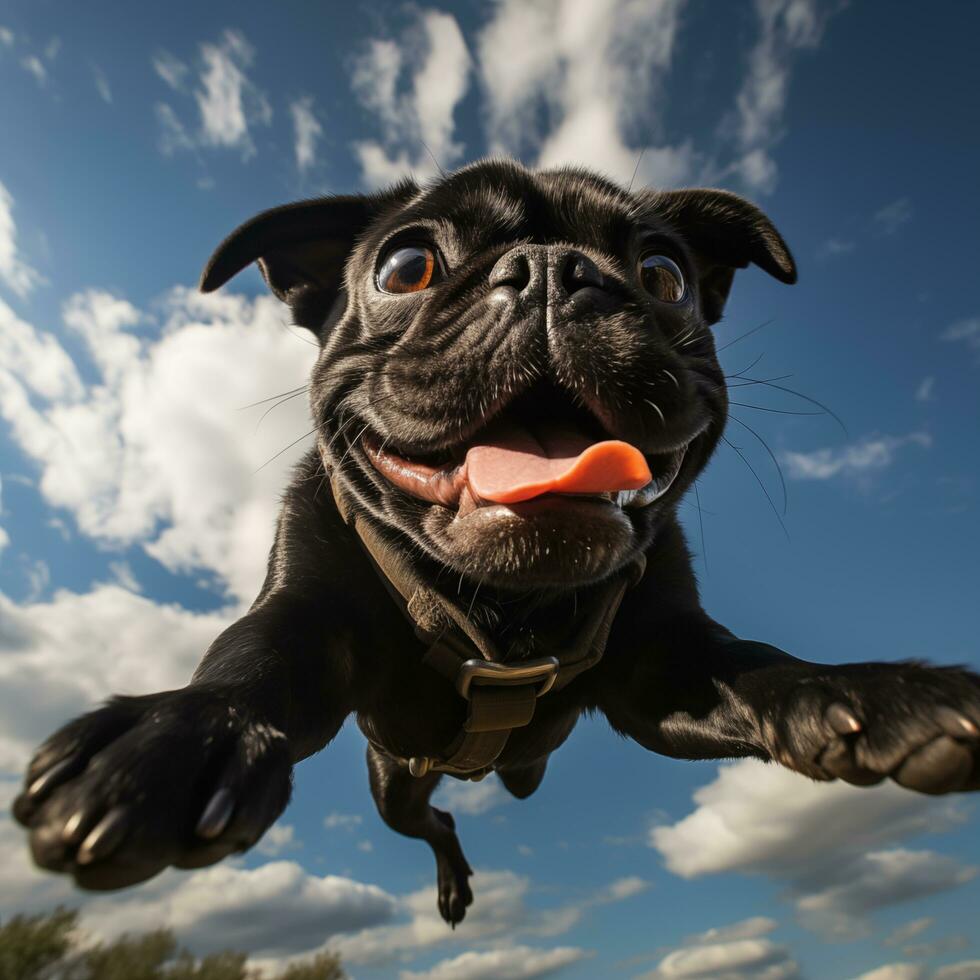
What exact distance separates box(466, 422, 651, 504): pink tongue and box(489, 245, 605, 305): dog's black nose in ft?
1.70

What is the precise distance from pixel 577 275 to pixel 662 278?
3.19 ft

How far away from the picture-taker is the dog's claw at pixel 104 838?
185cm

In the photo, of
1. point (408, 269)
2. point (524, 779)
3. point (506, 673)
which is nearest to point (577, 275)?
point (408, 269)

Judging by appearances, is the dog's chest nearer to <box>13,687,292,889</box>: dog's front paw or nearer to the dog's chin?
the dog's chin

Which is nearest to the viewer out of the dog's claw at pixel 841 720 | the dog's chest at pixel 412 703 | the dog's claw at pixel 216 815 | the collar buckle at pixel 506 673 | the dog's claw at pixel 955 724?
the dog's claw at pixel 216 815

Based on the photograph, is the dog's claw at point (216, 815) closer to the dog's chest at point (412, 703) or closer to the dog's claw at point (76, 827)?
the dog's claw at point (76, 827)

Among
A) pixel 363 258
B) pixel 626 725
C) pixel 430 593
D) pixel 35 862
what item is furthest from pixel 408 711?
pixel 363 258

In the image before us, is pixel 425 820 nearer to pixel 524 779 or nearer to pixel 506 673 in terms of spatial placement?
pixel 524 779

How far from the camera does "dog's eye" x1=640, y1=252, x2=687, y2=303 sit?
3.61 m

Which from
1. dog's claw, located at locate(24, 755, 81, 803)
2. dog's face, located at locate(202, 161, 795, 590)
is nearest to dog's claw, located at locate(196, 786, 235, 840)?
dog's claw, located at locate(24, 755, 81, 803)

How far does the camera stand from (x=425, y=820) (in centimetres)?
662

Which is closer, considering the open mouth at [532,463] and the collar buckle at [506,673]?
the open mouth at [532,463]

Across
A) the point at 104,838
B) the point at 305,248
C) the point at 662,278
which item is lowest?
the point at 104,838

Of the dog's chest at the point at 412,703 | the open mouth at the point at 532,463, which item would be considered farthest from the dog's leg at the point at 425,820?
the open mouth at the point at 532,463
